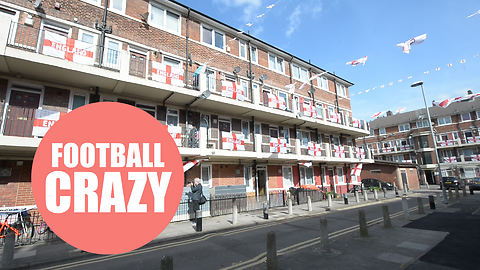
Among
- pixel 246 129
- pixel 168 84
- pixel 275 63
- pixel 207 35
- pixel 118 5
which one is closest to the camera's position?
pixel 168 84

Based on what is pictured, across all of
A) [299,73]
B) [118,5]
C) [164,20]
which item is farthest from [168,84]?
[299,73]

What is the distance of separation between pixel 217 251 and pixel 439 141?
53.1m

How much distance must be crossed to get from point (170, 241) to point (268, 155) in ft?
29.5

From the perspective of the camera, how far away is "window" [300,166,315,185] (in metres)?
20.1

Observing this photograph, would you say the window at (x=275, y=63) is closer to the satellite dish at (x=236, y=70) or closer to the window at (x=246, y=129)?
the satellite dish at (x=236, y=70)

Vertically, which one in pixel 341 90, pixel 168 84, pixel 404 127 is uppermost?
pixel 341 90

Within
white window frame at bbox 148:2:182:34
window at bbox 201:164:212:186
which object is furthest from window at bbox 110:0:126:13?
window at bbox 201:164:212:186

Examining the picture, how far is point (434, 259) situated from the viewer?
16.6ft

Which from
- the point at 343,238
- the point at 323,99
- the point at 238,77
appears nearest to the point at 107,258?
the point at 343,238

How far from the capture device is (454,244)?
19.9 ft

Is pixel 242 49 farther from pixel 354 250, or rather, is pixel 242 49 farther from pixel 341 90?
pixel 354 250

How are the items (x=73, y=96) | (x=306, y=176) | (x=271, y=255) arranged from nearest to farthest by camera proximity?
(x=271, y=255)
(x=73, y=96)
(x=306, y=176)

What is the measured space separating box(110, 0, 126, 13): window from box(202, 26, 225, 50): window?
199 inches

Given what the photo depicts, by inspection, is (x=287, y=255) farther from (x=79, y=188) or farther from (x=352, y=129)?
(x=352, y=129)
